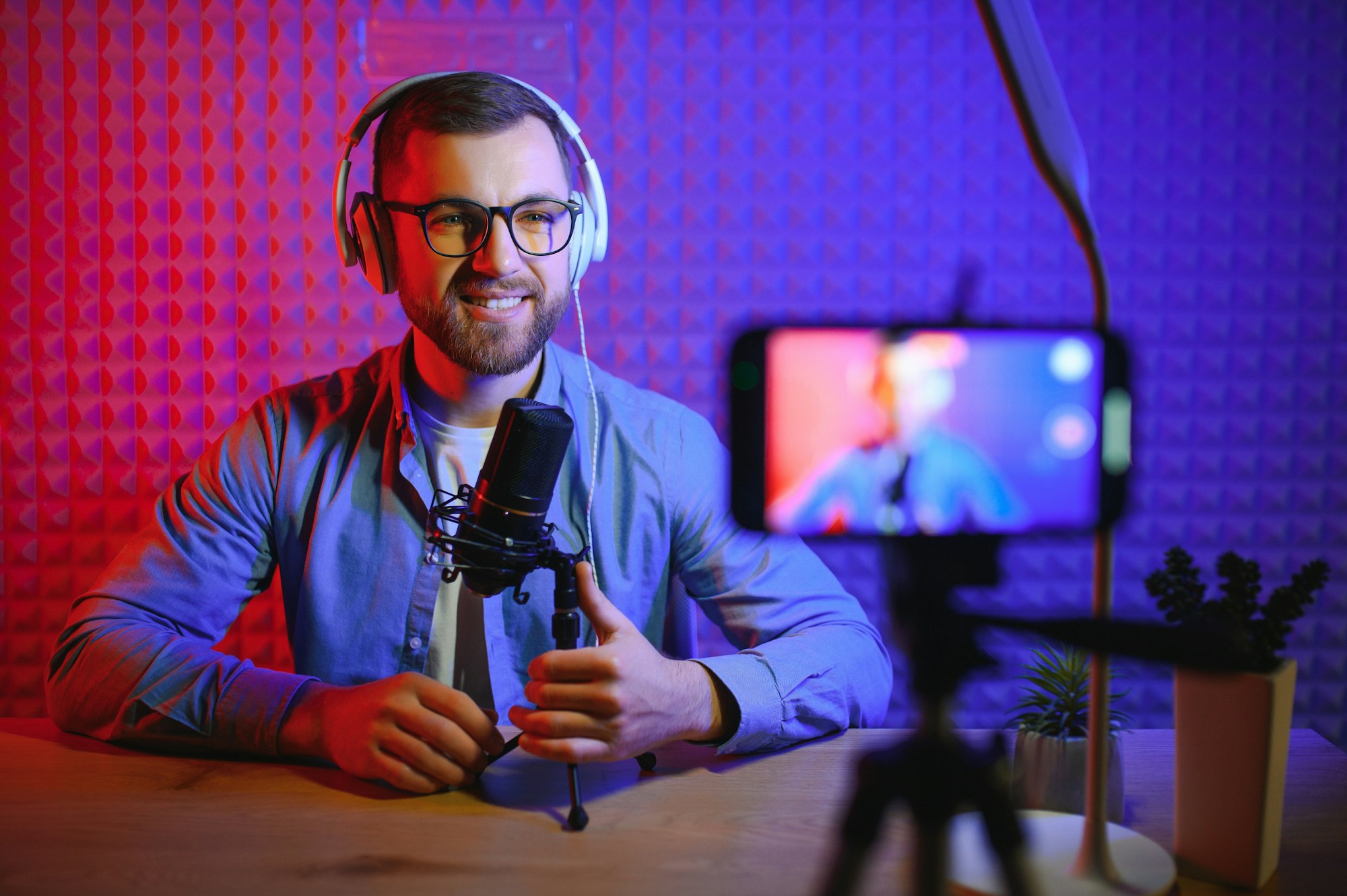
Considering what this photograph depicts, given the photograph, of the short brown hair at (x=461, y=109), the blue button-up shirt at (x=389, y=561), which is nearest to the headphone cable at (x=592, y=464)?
the blue button-up shirt at (x=389, y=561)

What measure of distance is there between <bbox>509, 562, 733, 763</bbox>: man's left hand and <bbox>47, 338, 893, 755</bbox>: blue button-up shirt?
22cm

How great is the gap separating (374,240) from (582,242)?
332 millimetres

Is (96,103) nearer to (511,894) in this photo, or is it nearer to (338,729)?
(338,729)

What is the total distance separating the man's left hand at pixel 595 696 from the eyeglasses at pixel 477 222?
0.65m

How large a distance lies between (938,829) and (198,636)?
1.26 metres

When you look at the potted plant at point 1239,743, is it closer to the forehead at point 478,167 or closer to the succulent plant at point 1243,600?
the succulent plant at point 1243,600

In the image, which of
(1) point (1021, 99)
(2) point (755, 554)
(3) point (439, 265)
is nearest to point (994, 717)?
(2) point (755, 554)

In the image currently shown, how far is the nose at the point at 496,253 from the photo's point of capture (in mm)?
1334

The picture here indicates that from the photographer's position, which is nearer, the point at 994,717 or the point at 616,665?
the point at 616,665

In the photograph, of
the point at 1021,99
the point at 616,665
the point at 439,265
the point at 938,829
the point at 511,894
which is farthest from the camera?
the point at 439,265

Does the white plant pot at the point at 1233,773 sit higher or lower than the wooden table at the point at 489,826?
higher

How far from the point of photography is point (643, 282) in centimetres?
217

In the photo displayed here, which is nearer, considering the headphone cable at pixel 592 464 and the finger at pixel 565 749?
the finger at pixel 565 749

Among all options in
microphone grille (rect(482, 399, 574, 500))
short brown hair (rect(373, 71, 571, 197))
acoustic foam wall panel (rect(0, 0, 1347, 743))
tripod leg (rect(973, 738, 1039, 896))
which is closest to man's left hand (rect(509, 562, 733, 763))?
microphone grille (rect(482, 399, 574, 500))
